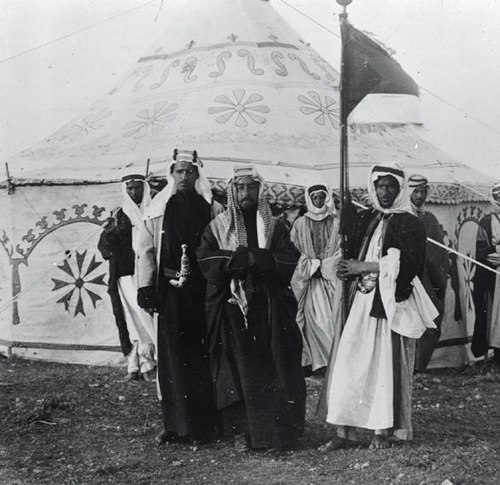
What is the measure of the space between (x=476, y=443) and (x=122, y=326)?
3.25 metres

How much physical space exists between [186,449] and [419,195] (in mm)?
3341

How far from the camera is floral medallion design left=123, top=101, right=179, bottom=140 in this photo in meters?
8.44

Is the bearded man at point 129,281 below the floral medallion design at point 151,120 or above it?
below

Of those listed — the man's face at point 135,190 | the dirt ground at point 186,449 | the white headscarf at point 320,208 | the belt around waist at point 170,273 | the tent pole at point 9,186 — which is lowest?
the dirt ground at point 186,449

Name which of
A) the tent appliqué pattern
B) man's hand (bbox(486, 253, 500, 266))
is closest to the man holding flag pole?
man's hand (bbox(486, 253, 500, 266))

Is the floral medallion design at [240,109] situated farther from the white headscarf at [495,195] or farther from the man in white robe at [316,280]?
the white headscarf at [495,195]

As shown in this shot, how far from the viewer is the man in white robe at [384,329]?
4.43 m

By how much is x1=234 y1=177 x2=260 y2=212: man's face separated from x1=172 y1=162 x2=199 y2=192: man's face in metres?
0.40

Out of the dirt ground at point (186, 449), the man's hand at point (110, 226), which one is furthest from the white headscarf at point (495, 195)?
the man's hand at point (110, 226)

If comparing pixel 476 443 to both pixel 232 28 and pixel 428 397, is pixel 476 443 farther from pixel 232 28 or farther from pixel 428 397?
pixel 232 28

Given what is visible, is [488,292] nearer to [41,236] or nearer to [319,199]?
[319,199]

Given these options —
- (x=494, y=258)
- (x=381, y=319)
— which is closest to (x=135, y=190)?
(x=381, y=319)

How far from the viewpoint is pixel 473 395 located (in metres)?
6.43

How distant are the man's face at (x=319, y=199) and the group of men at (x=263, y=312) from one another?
2065 millimetres
